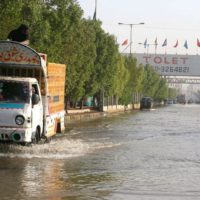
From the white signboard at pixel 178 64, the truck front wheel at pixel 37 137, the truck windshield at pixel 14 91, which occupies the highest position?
the white signboard at pixel 178 64

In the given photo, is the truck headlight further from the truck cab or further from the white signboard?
the white signboard

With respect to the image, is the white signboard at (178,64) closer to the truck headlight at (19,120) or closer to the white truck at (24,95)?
the white truck at (24,95)

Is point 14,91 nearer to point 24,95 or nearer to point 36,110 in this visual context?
point 24,95

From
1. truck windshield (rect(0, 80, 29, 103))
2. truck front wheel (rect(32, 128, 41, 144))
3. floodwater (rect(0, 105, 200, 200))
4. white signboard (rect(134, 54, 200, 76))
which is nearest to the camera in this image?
floodwater (rect(0, 105, 200, 200))

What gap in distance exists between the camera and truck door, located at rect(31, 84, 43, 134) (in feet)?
52.8

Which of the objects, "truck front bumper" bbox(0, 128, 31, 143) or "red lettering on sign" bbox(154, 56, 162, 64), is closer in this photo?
"truck front bumper" bbox(0, 128, 31, 143)

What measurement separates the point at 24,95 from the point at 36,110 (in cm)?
55

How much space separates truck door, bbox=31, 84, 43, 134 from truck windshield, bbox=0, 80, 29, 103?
21 cm

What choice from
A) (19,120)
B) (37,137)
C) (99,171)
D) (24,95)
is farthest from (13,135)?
(99,171)

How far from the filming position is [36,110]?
16.5 metres

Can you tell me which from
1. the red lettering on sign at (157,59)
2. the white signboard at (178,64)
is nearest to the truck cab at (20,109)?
the white signboard at (178,64)

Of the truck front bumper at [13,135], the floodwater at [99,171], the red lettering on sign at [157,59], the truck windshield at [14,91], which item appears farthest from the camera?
the red lettering on sign at [157,59]

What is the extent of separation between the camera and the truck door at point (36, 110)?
634 inches

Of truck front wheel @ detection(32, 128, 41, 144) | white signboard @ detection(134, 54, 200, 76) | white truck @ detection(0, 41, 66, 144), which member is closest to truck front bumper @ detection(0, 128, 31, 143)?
white truck @ detection(0, 41, 66, 144)
